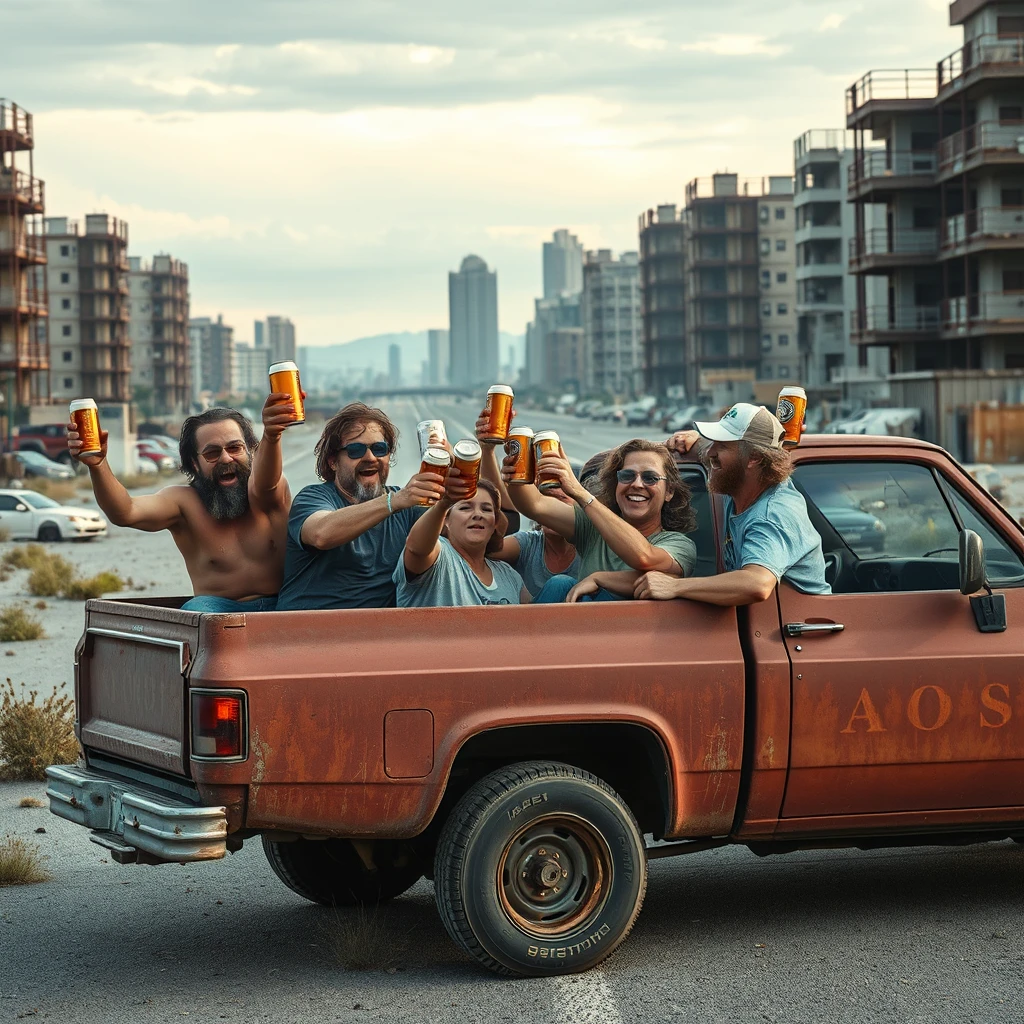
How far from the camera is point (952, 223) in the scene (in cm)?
7406

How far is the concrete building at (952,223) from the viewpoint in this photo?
70312mm

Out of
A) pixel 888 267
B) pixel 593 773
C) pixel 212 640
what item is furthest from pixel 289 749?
pixel 888 267

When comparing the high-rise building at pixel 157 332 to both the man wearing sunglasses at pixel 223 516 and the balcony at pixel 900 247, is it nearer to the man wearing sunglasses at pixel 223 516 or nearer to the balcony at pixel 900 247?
the balcony at pixel 900 247

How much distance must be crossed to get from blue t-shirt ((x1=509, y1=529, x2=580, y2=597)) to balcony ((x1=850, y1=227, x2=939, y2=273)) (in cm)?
7436

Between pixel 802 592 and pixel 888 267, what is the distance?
2992 inches

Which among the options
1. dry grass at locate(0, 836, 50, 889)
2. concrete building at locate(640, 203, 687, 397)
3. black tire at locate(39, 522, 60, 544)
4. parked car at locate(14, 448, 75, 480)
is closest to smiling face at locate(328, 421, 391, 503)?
dry grass at locate(0, 836, 50, 889)

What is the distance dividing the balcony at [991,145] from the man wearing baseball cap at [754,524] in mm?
68598

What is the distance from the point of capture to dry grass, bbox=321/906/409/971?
19.6 feet

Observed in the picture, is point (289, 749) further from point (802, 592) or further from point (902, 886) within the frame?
point (902, 886)

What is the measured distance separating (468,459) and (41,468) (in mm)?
58114

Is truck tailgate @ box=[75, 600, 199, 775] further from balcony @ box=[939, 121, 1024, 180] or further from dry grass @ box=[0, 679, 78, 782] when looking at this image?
balcony @ box=[939, 121, 1024, 180]

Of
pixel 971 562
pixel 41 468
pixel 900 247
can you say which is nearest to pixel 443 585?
pixel 971 562

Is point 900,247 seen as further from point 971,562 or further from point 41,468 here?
point 971,562

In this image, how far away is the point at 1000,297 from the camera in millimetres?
70875
